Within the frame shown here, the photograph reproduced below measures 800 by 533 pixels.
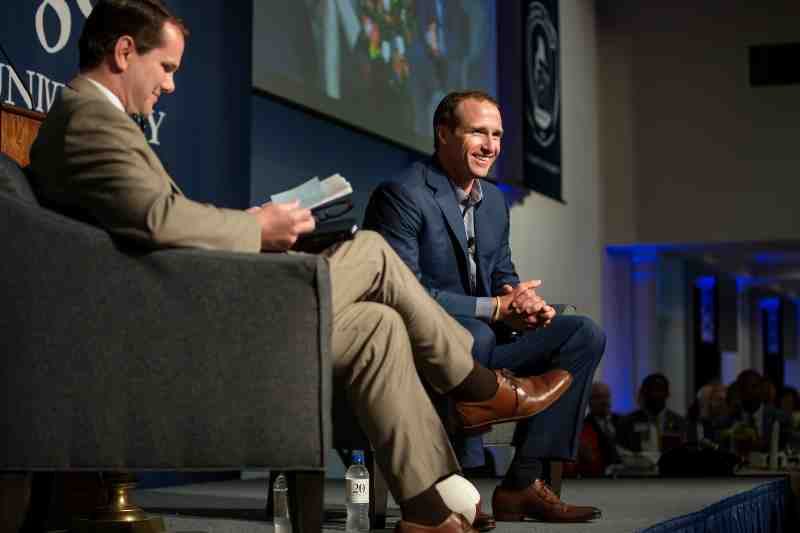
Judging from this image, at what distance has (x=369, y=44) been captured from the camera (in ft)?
19.9

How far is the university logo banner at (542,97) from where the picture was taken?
8508mm

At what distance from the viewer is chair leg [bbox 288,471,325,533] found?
6.61 feet

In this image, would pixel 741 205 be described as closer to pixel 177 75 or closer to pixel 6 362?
pixel 177 75

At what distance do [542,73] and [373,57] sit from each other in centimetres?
306

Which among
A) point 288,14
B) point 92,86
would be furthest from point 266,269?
point 288,14

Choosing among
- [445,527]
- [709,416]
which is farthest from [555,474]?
[709,416]

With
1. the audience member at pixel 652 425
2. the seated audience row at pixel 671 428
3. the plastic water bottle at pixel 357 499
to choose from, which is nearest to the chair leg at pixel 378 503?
the plastic water bottle at pixel 357 499

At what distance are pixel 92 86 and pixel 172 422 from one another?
609mm

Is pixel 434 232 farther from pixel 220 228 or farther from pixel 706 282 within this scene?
pixel 706 282

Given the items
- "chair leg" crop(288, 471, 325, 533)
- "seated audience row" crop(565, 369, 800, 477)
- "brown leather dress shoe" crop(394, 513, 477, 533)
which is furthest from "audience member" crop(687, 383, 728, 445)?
"chair leg" crop(288, 471, 325, 533)

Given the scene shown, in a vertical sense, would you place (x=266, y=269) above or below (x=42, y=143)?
below

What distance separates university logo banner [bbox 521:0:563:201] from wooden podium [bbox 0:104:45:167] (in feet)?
18.5

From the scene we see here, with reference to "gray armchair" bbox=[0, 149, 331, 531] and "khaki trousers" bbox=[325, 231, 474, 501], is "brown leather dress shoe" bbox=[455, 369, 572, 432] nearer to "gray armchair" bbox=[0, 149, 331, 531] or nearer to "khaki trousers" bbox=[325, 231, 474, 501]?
"khaki trousers" bbox=[325, 231, 474, 501]

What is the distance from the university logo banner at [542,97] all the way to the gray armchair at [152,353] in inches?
257
